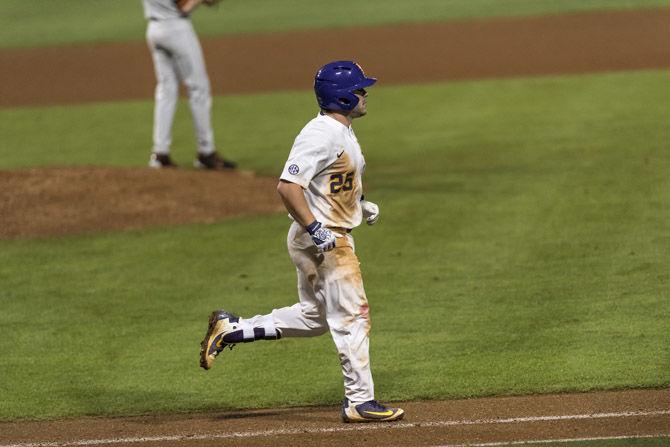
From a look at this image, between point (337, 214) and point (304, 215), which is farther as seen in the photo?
point (337, 214)

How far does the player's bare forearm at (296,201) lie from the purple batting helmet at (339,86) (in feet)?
1.75

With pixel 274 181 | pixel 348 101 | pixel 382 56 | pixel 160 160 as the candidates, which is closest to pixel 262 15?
pixel 382 56

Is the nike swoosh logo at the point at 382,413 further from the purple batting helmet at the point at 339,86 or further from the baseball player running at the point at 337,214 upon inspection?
the purple batting helmet at the point at 339,86

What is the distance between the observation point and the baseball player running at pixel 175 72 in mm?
15672

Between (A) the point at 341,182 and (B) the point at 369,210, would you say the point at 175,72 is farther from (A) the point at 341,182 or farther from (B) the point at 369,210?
(A) the point at 341,182

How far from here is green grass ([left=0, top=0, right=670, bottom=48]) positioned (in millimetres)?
34656

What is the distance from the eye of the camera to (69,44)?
108 ft

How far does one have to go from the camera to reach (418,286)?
10.8m

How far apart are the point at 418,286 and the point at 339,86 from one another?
11.6 feet

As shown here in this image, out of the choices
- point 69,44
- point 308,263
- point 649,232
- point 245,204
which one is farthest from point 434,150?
point 69,44

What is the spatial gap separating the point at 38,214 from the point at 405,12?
2416 centimetres

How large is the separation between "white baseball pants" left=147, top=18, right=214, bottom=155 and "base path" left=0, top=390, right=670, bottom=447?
8.28 meters

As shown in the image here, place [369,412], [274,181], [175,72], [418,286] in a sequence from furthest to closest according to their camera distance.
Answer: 1. [175,72]
2. [274,181]
3. [418,286]
4. [369,412]

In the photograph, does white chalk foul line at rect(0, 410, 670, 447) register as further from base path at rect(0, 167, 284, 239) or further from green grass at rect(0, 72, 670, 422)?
base path at rect(0, 167, 284, 239)
